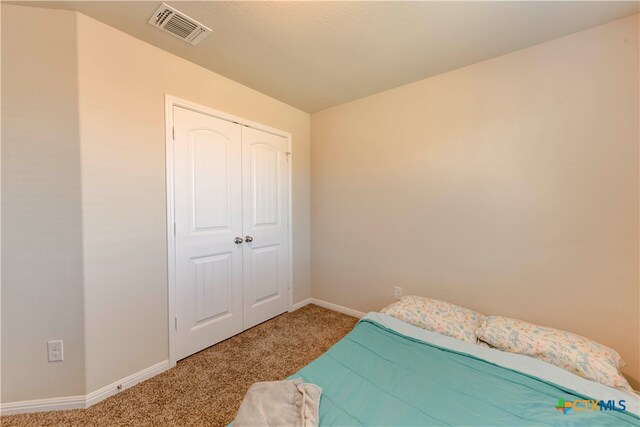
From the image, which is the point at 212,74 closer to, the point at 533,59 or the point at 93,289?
the point at 93,289

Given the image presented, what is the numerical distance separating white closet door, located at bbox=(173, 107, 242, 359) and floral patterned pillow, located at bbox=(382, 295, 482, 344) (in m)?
1.50

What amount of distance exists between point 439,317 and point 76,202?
254cm

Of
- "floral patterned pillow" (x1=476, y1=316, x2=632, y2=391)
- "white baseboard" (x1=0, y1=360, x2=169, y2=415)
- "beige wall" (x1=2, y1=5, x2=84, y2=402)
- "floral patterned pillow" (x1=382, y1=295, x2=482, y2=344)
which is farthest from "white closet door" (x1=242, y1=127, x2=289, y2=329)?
"floral patterned pillow" (x1=476, y1=316, x2=632, y2=391)

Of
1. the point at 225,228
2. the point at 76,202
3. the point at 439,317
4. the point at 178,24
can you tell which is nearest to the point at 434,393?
the point at 439,317

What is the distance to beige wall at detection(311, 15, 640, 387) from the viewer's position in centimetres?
158

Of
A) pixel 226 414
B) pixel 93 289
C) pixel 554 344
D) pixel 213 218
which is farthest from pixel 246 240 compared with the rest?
pixel 554 344

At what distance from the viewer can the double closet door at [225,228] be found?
2.07 m

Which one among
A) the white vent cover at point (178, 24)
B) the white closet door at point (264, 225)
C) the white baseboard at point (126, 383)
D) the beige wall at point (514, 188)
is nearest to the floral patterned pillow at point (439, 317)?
the beige wall at point (514, 188)

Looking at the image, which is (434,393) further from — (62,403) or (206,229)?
(62,403)

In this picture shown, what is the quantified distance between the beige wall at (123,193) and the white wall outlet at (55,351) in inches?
5.5

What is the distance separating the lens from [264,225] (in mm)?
2717

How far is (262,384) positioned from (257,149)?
6.90 ft

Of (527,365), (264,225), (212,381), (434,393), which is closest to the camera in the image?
(434,393)

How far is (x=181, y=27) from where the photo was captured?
1.68 meters
